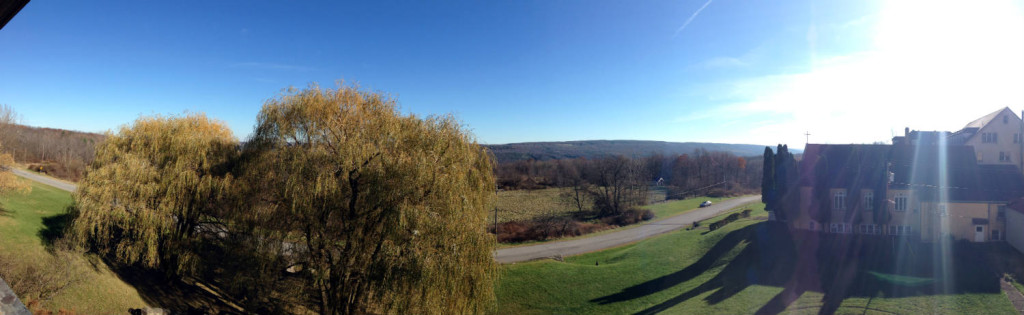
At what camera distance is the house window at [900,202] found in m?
20.5

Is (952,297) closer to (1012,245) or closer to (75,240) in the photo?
(1012,245)

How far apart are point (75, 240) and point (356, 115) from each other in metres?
9.50

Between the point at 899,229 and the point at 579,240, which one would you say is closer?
the point at 899,229

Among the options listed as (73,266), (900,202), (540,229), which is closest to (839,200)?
(900,202)

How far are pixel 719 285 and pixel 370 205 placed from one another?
1435 cm

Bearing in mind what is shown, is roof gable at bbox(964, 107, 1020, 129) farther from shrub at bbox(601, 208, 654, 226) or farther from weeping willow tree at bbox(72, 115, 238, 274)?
weeping willow tree at bbox(72, 115, 238, 274)

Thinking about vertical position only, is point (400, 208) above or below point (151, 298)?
above

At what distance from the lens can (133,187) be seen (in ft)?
40.2

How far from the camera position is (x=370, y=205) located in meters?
9.99

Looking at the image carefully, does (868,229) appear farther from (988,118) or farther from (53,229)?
(53,229)

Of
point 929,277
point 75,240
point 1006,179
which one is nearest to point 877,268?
point 929,277

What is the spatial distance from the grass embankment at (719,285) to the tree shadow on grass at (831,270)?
4cm

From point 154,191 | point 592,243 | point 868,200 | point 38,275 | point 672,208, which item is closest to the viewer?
point 38,275

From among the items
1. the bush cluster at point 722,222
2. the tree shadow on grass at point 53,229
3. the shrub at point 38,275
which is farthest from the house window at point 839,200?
the tree shadow on grass at point 53,229
